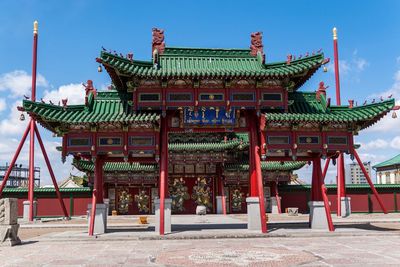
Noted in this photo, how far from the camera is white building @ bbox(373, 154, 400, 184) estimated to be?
2605 inches

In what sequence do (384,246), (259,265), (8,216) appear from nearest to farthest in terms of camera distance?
(259,265), (384,246), (8,216)

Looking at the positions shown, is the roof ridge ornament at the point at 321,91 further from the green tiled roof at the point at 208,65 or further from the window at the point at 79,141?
the window at the point at 79,141

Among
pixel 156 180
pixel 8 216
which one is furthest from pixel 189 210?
pixel 8 216

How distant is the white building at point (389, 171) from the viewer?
6618 centimetres

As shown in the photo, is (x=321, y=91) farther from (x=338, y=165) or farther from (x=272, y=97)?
(x=338, y=165)

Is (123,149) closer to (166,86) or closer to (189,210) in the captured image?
(166,86)

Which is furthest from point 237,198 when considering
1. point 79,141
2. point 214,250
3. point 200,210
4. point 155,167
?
point 214,250

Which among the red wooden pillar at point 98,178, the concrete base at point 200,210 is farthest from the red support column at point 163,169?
the concrete base at point 200,210

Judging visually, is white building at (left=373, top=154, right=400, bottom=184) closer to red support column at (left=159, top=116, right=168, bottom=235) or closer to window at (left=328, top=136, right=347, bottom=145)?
window at (left=328, top=136, right=347, bottom=145)

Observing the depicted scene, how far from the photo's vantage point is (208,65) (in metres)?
22.9

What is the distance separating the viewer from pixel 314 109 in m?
22.8

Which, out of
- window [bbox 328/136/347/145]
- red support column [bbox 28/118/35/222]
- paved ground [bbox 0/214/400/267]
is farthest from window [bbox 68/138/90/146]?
red support column [bbox 28/118/35/222]

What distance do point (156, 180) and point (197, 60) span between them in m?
23.5

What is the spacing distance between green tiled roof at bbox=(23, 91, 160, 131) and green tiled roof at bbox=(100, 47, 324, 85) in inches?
87.4
